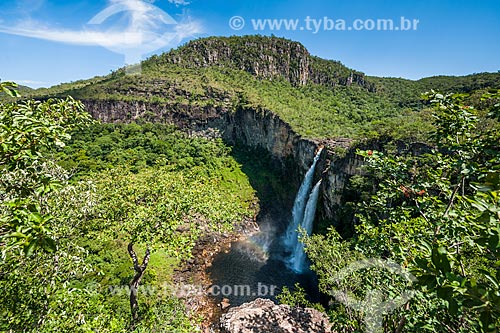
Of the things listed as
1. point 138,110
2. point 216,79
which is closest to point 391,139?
point 138,110

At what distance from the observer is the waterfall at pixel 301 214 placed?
92.4ft

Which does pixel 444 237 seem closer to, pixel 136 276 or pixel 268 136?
pixel 136 276

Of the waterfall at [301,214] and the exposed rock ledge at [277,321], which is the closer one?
the exposed rock ledge at [277,321]

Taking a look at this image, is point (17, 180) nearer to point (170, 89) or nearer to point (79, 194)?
point (79, 194)

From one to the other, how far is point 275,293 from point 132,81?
68.2 metres

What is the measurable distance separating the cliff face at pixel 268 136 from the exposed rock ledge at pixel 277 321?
11.9 metres

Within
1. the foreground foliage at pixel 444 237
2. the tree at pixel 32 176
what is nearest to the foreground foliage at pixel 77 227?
the tree at pixel 32 176

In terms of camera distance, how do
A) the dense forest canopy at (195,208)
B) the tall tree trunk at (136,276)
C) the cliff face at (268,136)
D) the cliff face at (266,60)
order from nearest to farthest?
the dense forest canopy at (195,208), the tall tree trunk at (136,276), the cliff face at (268,136), the cliff face at (266,60)

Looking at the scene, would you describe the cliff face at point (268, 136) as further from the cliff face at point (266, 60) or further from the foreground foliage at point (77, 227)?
the cliff face at point (266, 60)

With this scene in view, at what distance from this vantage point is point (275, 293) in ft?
71.2

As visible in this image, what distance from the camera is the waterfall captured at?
2816 centimetres

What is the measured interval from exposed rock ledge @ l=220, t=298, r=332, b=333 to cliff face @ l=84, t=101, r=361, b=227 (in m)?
11.9

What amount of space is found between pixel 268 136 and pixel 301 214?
23.4 meters

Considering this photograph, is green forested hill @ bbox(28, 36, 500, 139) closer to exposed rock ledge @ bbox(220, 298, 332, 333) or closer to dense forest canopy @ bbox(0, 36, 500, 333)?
dense forest canopy @ bbox(0, 36, 500, 333)
